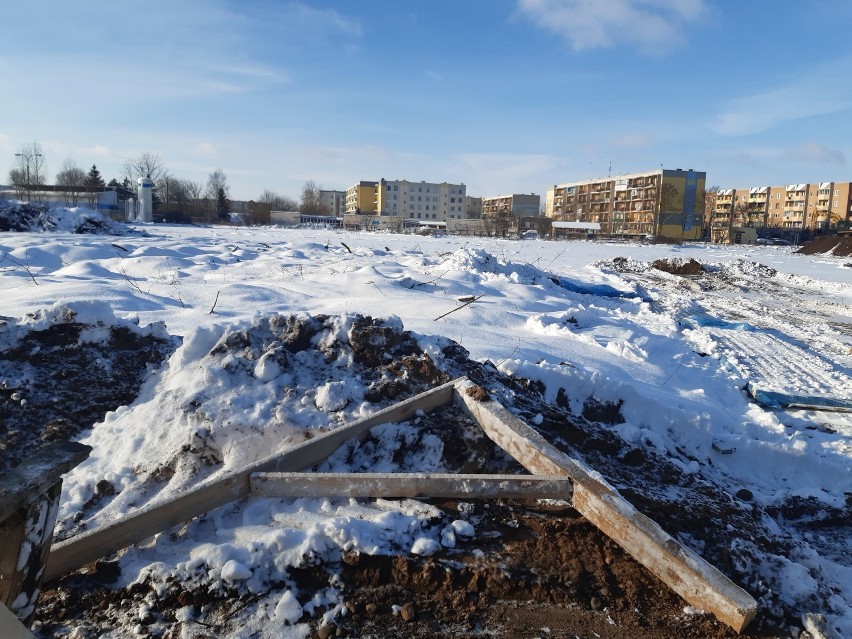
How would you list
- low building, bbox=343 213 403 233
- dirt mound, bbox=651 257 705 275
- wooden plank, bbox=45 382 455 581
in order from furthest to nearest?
low building, bbox=343 213 403 233 < dirt mound, bbox=651 257 705 275 < wooden plank, bbox=45 382 455 581

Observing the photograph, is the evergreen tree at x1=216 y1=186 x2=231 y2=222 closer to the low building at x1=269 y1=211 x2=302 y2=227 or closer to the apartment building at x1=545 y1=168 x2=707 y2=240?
the low building at x1=269 y1=211 x2=302 y2=227

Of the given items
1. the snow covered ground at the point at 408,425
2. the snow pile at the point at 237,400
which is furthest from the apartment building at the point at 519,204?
the snow pile at the point at 237,400

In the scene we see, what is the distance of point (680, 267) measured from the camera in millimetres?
21406

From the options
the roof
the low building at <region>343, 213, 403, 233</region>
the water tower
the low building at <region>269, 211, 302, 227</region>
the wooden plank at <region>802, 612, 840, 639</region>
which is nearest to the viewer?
the wooden plank at <region>802, 612, 840, 639</region>

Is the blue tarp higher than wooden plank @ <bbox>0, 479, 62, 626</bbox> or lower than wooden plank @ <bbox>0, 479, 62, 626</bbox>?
lower

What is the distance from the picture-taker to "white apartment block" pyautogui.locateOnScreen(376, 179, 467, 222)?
10150 centimetres

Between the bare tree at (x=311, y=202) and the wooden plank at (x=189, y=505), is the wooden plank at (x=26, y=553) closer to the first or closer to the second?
the wooden plank at (x=189, y=505)

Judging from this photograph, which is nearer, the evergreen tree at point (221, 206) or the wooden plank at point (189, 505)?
the wooden plank at point (189, 505)

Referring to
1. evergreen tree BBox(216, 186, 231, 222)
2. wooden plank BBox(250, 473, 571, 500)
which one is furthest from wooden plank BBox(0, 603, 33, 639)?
evergreen tree BBox(216, 186, 231, 222)

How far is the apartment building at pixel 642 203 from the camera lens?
221ft

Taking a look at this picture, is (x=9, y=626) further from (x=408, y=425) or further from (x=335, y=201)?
(x=335, y=201)

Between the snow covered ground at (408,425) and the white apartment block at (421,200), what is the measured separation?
9116cm

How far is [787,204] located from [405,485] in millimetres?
117228

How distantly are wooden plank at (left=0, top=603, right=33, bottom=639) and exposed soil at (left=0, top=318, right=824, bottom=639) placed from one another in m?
0.99
